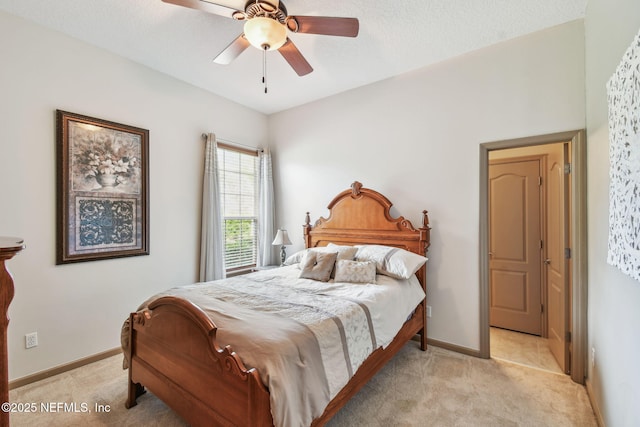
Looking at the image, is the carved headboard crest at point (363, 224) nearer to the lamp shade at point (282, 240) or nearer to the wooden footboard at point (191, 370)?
the lamp shade at point (282, 240)

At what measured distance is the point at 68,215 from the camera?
2.58m

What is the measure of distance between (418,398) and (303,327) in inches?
49.6

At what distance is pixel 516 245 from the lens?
3.59 meters

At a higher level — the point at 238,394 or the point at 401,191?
the point at 401,191

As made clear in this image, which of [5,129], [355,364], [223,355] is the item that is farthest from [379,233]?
[5,129]

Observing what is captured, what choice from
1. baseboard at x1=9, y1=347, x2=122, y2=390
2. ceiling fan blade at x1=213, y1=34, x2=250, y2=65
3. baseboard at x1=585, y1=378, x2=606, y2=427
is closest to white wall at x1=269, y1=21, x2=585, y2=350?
baseboard at x1=585, y1=378, x2=606, y2=427

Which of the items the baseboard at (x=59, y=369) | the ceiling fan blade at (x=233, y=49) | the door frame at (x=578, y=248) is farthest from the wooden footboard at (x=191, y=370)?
the door frame at (x=578, y=248)

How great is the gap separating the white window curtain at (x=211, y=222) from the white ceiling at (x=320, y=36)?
935 millimetres

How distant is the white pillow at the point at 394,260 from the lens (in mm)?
2703

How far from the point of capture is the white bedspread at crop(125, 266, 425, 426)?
137 cm

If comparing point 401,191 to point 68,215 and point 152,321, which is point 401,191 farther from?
point 68,215

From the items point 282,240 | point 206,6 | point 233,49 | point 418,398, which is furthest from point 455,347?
point 206,6

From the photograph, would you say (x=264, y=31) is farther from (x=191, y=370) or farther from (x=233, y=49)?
(x=191, y=370)

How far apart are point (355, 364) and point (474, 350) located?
1718mm
